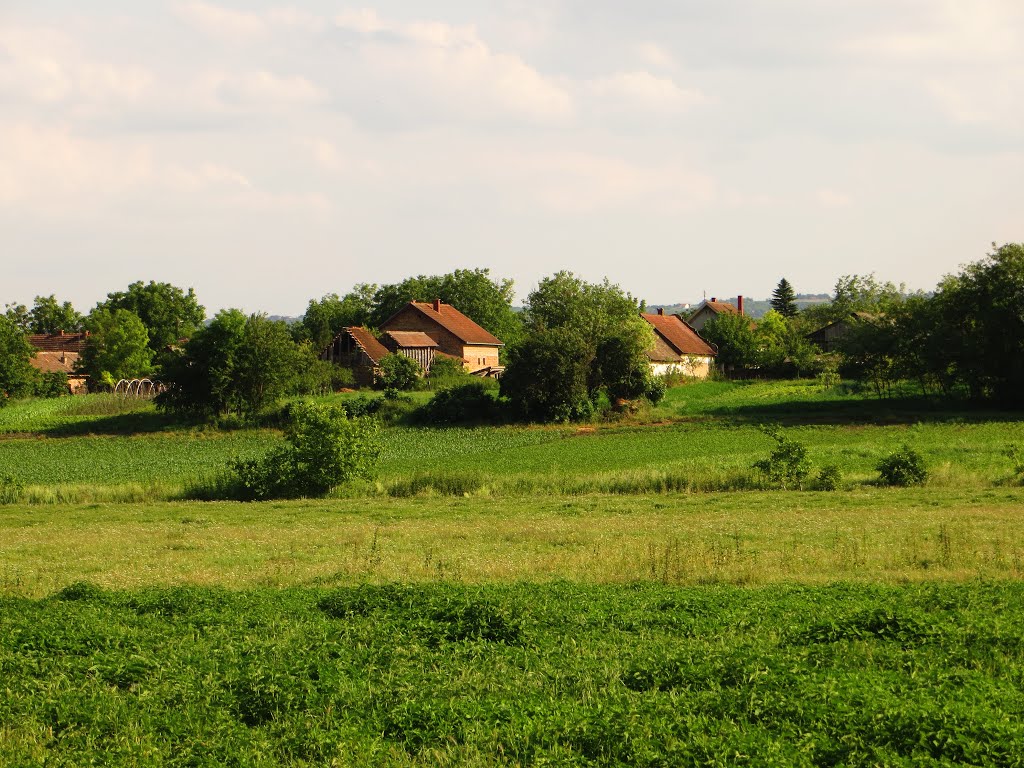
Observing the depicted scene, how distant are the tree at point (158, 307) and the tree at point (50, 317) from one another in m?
31.3

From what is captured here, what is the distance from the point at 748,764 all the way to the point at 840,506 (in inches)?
714

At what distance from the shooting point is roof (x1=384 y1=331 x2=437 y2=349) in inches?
3585

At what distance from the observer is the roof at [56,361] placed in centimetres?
10331

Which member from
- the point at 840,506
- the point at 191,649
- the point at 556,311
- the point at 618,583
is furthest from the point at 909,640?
the point at 556,311

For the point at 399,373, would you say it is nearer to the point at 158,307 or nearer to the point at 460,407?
the point at 460,407

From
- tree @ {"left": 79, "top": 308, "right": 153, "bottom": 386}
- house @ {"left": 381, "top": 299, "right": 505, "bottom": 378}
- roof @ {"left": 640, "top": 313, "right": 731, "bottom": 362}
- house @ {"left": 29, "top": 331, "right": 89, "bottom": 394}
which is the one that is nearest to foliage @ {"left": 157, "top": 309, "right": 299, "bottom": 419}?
house @ {"left": 381, "top": 299, "right": 505, "bottom": 378}

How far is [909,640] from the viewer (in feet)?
33.6

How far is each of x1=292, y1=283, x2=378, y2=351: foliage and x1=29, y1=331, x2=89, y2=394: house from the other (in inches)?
889

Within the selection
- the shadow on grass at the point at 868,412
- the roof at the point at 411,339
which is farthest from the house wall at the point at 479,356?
the shadow on grass at the point at 868,412

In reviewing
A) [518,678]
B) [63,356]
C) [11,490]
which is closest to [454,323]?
[63,356]

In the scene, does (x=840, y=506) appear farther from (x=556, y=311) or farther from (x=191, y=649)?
(x=556, y=311)

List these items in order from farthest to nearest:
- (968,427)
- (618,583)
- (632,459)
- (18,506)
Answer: (968,427), (632,459), (18,506), (618,583)

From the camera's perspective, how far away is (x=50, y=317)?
466 ft

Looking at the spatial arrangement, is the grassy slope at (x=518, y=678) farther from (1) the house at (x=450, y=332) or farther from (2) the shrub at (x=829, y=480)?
(1) the house at (x=450, y=332)
